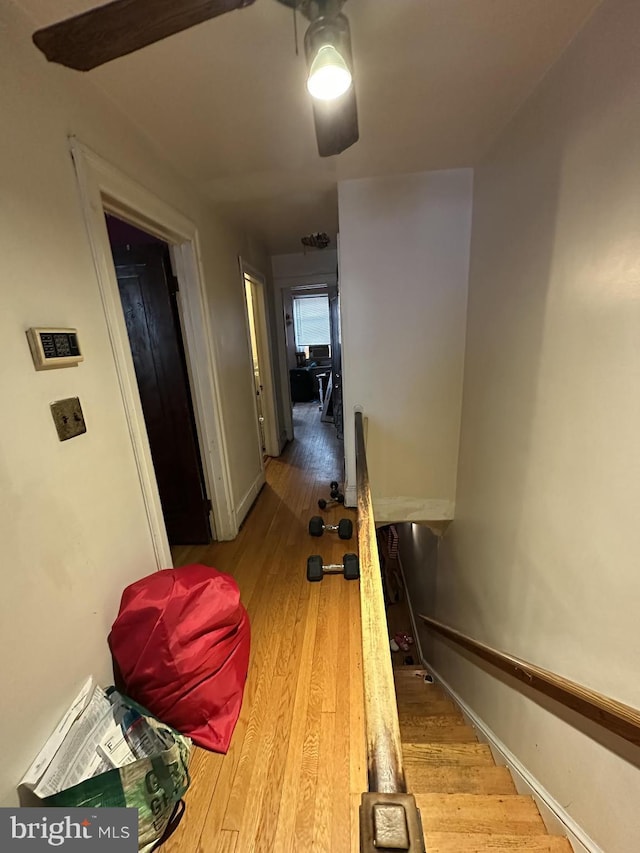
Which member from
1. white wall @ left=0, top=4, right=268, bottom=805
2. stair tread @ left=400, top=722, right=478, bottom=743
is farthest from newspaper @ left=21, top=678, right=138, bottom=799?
stair tread @ left=400, top=722, right=478, bottom=743

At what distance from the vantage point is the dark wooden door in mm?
1952

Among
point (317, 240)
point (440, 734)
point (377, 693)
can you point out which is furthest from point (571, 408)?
point (317, 240)

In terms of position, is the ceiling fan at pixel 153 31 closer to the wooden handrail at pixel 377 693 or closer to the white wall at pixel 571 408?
the white wall at pixel 571 408

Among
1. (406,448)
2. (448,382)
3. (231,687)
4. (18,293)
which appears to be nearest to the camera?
(18,293)

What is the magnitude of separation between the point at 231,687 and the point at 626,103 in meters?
2.38

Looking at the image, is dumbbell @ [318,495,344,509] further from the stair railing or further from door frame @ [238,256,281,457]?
the stair railing

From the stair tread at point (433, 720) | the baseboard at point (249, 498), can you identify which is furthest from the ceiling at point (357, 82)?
the stair tread at point (433, 720)

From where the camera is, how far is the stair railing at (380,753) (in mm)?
444

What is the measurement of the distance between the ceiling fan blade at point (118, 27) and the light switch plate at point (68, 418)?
93cm

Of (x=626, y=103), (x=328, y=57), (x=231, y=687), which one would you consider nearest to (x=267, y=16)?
(x=328, y=57)

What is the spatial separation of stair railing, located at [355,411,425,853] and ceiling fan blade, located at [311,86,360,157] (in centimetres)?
139

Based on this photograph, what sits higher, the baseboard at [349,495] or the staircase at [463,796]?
the baseboard at [349,495]

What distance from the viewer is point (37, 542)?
955 mm

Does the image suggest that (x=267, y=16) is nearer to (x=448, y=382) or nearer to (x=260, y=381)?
(x=448, y=382)
